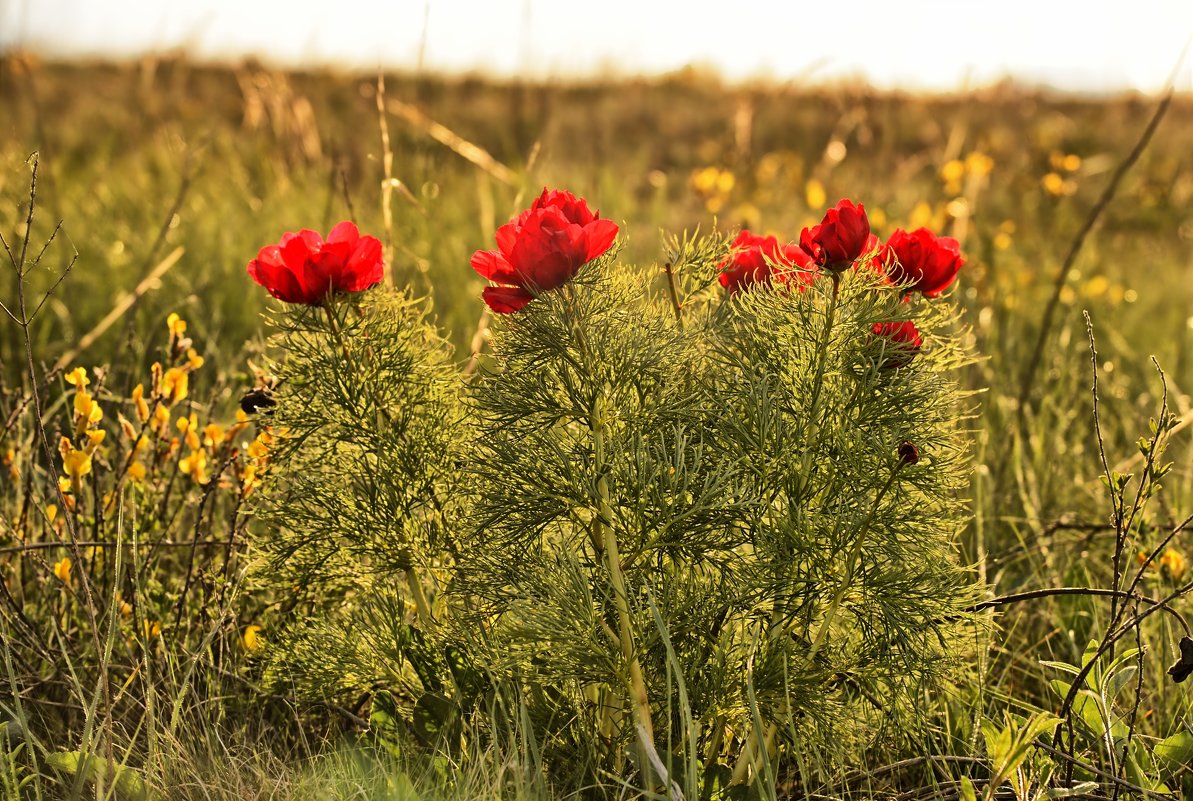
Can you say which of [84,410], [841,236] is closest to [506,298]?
[841,236]

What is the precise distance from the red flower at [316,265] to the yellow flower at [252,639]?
23.4 inches

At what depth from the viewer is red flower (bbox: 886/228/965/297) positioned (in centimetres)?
144

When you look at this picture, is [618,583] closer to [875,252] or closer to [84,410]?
[875,252]

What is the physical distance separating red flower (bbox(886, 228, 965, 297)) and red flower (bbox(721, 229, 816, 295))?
0.11 metres

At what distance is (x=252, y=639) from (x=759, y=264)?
3.29ft

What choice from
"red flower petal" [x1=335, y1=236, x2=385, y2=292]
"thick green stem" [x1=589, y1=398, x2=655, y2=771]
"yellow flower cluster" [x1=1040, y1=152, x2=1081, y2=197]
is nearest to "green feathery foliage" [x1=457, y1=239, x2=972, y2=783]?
"thick green stem" [x1=589, y1=398, x2=655, y2=771]

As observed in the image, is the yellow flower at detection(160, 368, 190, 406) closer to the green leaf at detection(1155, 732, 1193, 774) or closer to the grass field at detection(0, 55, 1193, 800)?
the grass field at detection(0, 55, 1193, 800)

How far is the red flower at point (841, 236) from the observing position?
1354mm

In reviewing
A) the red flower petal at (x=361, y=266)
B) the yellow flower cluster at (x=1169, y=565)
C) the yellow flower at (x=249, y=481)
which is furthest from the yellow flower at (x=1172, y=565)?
the yellow flower at (x=249, y=481)

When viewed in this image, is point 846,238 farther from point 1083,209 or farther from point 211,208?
point 1083,209

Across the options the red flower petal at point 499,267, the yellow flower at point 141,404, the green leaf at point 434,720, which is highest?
the red flower petal at point 499,267

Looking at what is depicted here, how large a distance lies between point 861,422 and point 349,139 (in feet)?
28.7

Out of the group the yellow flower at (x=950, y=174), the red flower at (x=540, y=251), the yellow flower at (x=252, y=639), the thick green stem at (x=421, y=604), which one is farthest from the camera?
the yellow flower at (x=950, y=174)

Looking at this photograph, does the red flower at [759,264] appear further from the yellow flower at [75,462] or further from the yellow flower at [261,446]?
the yellow flower at [75,462]
